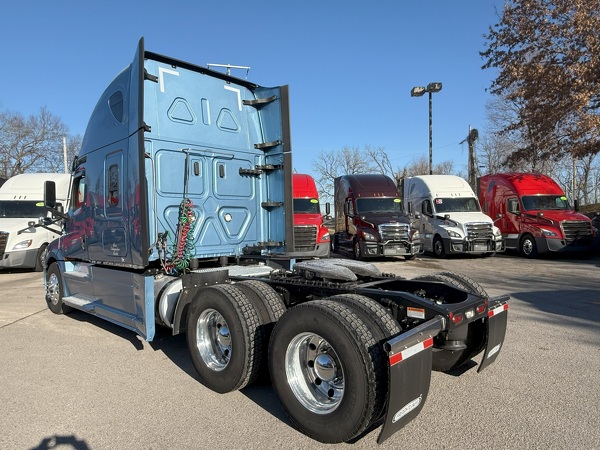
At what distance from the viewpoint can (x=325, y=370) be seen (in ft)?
11.1

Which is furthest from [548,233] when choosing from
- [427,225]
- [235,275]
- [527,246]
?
[235,275]

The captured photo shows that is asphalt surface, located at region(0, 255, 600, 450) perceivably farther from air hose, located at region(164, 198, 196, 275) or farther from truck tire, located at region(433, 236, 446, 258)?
truck tire, located at region(433, 236, 446, 258)

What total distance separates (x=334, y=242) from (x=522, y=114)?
11.6 metres

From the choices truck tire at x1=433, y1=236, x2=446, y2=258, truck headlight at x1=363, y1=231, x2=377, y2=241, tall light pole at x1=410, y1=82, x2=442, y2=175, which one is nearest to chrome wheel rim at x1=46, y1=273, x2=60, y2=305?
truck headlight at x1=363, y1=231, x2=377, y2=241

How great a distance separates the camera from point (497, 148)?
5191 cm

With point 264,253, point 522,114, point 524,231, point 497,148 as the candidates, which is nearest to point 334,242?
point 524,231

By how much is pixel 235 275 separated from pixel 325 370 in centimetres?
196

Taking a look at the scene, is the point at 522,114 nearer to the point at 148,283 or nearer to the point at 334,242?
the point at 334,242

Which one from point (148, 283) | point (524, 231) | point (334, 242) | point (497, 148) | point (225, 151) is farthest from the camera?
point (497, 148)

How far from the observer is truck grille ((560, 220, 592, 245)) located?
15969mm

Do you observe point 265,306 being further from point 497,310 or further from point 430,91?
point 430,91

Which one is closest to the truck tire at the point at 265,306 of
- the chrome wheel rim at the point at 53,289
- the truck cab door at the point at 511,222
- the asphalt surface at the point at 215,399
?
the asphalt surface at the point at 215,399

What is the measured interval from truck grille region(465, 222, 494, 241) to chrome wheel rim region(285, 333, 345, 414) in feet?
46.9

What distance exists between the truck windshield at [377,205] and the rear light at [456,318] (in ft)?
44.8
